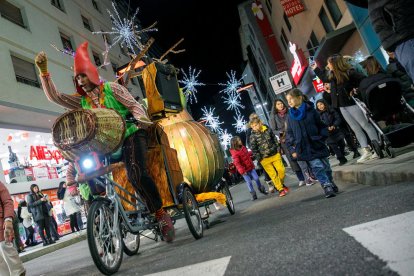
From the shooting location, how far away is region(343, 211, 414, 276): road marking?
1.68 m

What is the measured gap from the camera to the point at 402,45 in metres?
2.87

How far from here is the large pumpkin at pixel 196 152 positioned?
234 inches

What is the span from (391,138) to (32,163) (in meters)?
15.3

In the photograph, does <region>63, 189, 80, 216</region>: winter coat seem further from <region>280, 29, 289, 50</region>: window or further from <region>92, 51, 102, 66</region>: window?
<region>280, 29, 289, 50</region>: window

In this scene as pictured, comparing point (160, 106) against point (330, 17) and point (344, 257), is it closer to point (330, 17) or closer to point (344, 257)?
point (344, 257)

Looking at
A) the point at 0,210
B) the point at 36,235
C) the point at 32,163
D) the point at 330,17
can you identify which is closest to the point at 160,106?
the point at 0,210

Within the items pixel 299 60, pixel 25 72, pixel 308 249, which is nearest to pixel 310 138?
pixel 308 249

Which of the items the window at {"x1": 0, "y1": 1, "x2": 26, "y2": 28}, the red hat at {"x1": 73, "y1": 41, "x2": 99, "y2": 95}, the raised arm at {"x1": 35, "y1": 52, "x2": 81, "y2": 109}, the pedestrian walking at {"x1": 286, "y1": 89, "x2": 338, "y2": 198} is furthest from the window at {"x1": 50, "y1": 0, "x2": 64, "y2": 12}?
the pedestrian walking at {"x1": 286, "y1": 89, "x2": 338, "y2": 198}

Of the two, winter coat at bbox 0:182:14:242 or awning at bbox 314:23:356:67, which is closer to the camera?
winter coat at bbox 0:182:14:242

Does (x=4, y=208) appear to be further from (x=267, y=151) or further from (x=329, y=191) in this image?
(x=267, y=151)

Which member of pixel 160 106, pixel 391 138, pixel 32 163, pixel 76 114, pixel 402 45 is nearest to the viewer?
pixel 402 45

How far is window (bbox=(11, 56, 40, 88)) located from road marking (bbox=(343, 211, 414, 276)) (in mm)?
15514

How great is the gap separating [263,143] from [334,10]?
1288cm

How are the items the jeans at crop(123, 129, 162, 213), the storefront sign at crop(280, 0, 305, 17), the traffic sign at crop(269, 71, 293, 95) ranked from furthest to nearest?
the storefront sign at crop(280, 0, 305, 17)
the traffic sign at crop(269, 71, 293, 95)
the jeans at crop(123, 129, 162, 213)
